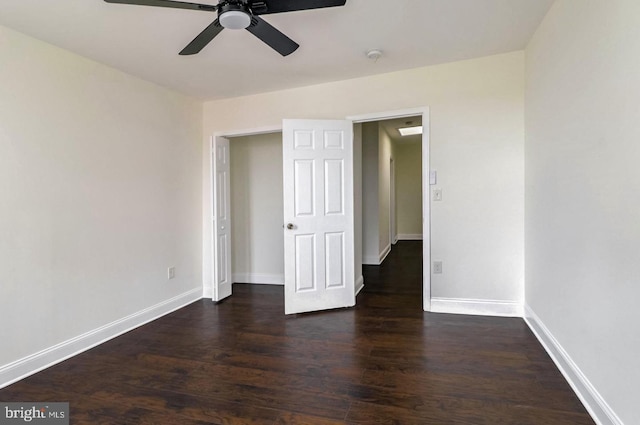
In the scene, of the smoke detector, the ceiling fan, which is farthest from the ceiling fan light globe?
the smoke detector

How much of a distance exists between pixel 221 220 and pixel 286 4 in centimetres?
270

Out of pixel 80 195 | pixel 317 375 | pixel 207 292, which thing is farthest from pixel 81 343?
pixel 317 375

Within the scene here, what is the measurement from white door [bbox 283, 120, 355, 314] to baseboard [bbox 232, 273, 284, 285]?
1.25 meters

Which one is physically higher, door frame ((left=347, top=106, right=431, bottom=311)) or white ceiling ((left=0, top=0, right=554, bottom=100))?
white ceiling ((left=0, top=0, right=554, bottom=100))

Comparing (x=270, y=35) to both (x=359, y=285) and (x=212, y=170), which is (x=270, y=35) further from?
(x=359, y=285)

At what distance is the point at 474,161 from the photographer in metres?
3.09

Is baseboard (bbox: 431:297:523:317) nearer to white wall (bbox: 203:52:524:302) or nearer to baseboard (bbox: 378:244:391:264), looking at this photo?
white wall (bbox: 203:52:524:302)

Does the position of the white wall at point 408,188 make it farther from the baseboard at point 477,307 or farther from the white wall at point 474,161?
the baseboard at point 477,307

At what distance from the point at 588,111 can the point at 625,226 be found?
0.68 m

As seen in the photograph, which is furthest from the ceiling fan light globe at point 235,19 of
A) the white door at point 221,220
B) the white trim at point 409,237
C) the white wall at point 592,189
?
the white trim at point 409,237

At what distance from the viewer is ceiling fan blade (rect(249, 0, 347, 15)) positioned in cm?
162

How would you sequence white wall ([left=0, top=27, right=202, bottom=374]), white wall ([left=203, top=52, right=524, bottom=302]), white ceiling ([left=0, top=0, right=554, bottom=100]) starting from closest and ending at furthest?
white ceiling ([left=0, top=0, right=554, bottom=100])
white wall ([left=0, top=27, right=202, bottom=374])
white wall ([left=203, top=52, right=524, bottom=302])

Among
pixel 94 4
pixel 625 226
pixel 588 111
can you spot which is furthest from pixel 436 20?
pixel 94 4

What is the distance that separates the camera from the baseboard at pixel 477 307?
3.06m
